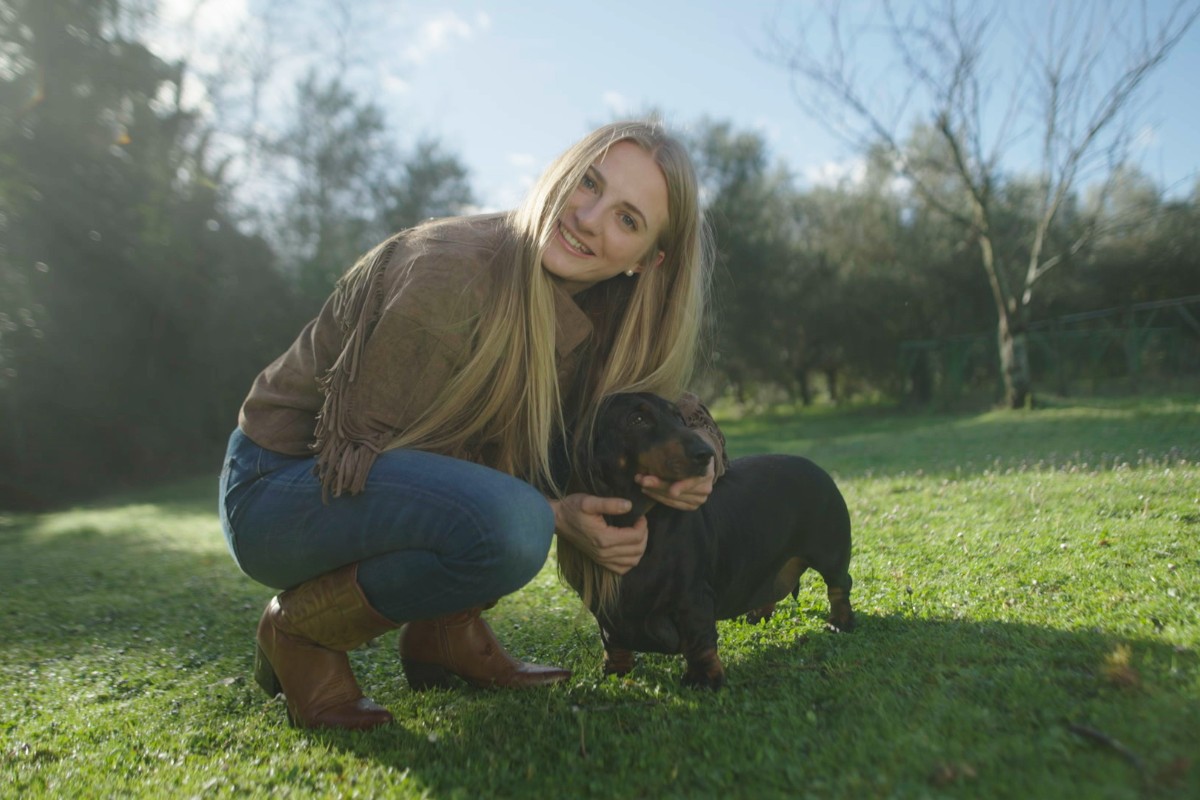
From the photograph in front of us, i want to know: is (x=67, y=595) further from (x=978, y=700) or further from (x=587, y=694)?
(x=978, y=700)

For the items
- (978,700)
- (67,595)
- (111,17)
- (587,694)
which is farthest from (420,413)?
(111,17)

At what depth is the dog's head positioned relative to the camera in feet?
8.86

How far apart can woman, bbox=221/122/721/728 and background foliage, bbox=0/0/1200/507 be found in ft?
31.2

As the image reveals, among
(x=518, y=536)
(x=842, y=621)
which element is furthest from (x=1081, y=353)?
(x=518, y=536)

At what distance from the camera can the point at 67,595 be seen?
5.53 meters

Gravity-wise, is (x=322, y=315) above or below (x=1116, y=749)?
above

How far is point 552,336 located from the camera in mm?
2879

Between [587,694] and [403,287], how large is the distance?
141 cm

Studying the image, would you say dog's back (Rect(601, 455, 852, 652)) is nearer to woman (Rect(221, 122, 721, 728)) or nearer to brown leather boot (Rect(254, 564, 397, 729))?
woman (Rect(221, 122, 721, 728))

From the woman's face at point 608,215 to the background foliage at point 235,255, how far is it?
377 inches

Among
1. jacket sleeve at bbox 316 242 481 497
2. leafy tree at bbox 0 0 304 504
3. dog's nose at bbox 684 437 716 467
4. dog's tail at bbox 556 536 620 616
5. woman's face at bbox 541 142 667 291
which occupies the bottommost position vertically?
dog's tail at bbox 556 536 620 616

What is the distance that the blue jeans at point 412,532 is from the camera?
98.8 inches

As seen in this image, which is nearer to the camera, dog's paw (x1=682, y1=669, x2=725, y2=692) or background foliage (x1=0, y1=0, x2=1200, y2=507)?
dog's paw (x1=682, y1=669, x2=725, y2=692)

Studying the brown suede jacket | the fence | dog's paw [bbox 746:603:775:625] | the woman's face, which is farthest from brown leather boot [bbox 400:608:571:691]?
the fence
